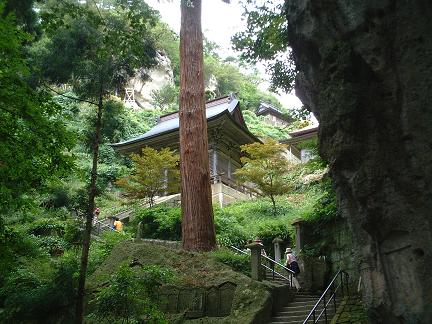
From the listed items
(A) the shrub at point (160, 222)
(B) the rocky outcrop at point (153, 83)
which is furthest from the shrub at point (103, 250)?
(B) the rocky outcrop at point (153, 83)

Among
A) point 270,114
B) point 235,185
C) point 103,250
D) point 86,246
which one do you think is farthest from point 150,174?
point 270,114

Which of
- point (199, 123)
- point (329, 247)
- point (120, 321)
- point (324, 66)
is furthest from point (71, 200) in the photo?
point (324, 66)

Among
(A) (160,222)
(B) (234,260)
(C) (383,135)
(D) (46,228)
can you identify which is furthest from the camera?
(D) (46,228)

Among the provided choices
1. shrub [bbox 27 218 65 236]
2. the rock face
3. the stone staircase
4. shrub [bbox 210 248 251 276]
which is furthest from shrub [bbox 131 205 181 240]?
the rock face

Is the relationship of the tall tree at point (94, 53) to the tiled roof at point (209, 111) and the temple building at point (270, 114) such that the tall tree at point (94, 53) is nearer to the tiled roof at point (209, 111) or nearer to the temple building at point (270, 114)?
the tiled roof at point (209, 111)

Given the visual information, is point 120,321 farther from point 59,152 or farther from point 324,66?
point 324,66

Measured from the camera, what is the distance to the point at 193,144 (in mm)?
11531

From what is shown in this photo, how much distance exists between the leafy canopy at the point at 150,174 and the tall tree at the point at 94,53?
29.6ft

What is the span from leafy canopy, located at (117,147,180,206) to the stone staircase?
36.8 feet

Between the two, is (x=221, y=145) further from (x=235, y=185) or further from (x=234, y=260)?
(x=234, y=260)

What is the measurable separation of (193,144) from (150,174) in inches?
358

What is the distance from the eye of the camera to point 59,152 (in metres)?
6.09

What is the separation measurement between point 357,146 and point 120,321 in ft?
14.6

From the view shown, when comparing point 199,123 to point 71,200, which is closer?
point 199,123
